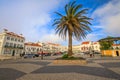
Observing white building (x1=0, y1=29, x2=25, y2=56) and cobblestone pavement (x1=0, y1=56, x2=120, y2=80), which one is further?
white building (x1=0, y1=29, x2=25, y2=56)

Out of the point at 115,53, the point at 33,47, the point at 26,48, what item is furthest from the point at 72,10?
the point at 33,47

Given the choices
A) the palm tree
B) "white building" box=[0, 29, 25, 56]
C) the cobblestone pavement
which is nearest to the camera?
the cobblestone pavement

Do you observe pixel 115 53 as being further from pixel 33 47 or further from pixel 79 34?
pixel 33 47

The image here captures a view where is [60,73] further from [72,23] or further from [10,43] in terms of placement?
[10,43]

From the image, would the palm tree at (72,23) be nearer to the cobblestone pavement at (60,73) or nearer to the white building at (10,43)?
the cobblestone pavement at (60,73)

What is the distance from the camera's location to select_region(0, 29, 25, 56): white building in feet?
186

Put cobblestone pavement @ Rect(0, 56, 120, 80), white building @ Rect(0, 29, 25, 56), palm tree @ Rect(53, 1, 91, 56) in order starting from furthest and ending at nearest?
white building @ Rect(0, 29, 25, 56) < palm tree @ Rect(53, 1, 91, 56) < cobblestone pavement @ Rect(0, 56, 120, 80)

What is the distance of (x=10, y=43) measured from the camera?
61438mm

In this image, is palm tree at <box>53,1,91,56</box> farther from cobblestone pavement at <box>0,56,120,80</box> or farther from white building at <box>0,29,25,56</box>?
white building at <box>0,29,25,56</box>

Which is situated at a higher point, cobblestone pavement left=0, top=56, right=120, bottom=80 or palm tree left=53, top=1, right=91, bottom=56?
palm tree left=53, top=1, right=91, bottom=56

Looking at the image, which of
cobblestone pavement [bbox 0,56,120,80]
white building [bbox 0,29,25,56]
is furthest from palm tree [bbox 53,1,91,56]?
white building [bbox 0,29,25,56]

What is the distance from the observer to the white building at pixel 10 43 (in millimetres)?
56625

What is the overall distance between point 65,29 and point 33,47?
73445 mm

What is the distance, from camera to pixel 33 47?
9188 cm
